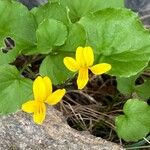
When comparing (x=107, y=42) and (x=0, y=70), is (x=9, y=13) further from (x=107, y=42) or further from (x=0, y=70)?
(x=107, y=42)

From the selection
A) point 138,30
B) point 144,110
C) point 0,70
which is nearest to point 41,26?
point 0,70

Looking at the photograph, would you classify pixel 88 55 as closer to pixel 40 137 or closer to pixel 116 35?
pixel 116 35

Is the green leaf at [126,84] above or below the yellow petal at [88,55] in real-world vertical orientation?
below

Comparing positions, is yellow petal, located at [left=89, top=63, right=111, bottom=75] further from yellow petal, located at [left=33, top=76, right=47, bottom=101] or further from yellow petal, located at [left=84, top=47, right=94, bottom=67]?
yellow petal, located at [left=33, top=76, right=47, bottom=101]

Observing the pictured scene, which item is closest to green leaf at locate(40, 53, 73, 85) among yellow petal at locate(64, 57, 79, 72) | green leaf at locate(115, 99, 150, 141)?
yellow petal at locate(64, 57, 79, 72)

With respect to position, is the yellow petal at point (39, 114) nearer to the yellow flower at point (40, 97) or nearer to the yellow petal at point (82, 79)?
the yellow flower at point (40, 97)

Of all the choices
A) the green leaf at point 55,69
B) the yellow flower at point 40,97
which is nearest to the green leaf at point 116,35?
the green leaf at point 55,69

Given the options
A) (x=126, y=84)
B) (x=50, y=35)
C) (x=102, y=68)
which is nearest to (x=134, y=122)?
(x=126, y=84)
